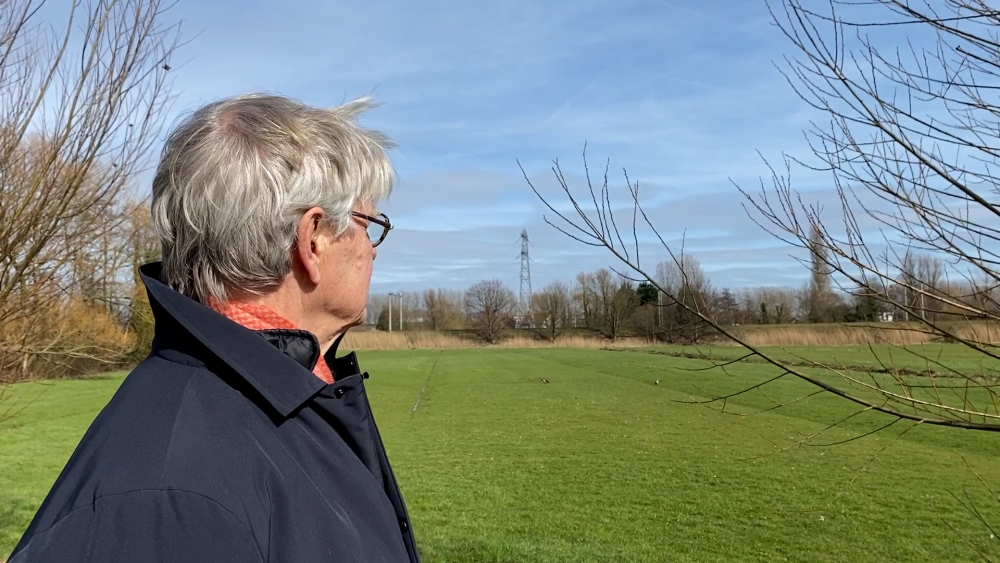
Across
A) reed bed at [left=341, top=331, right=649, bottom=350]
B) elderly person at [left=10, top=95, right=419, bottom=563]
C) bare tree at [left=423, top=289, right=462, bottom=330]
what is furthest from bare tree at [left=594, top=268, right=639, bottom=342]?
bare tree at [left=423, top=289, right=462, bottom=330]

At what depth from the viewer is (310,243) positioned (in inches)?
62.9

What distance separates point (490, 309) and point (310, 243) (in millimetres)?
77656

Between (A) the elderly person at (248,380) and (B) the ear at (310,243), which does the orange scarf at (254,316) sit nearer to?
(A) the elderly person at (248,380)

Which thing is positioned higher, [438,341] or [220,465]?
[220,465]

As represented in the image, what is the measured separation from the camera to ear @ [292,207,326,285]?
156 cm

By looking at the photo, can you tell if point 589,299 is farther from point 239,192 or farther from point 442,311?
point 442,311

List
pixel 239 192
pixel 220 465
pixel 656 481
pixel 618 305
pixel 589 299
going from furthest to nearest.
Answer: pixel 589 299
pixel 656 481
pixel 618 305
pixel 239 192
pixel 220 465

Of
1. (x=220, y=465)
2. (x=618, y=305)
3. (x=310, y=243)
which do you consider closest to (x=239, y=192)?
(x=310, y=243)

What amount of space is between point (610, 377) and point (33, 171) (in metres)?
32.2

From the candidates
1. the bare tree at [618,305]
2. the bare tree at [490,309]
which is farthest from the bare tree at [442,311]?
the bare tree at [618,305]

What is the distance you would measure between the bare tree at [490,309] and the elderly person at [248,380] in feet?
236

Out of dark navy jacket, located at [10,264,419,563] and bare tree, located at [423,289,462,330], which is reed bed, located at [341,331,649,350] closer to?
bare tree, located at [423,289,462,330]

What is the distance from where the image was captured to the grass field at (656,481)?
8.35m

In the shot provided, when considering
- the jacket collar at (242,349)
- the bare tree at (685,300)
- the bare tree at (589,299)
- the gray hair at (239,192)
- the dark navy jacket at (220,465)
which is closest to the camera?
the dark navy jacket at (220,465)
